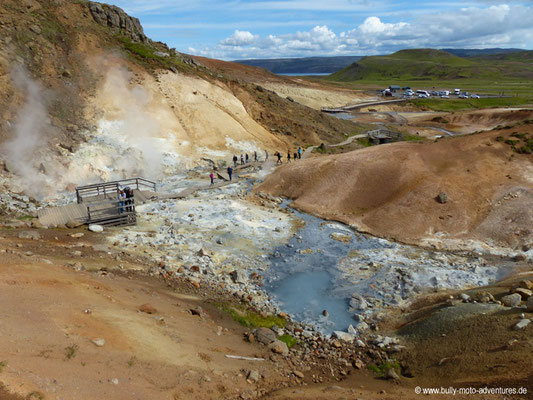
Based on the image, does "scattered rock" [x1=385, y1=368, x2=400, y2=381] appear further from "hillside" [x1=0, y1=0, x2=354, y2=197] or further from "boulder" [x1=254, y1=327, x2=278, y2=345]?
"hillside" [x1=0, y1=0, x2=354, y2=197]

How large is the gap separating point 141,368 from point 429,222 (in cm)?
2215

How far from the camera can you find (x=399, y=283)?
2095cm

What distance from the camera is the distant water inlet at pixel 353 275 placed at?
19141 mm

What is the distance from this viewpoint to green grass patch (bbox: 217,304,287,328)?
675 inches

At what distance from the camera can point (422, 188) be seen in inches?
1156

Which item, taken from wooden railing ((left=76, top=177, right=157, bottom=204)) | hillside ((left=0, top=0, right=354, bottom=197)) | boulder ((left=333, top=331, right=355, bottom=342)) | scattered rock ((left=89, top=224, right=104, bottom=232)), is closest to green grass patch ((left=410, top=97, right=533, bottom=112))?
hillside ((left=0, top=0, right=354, bottom=197))

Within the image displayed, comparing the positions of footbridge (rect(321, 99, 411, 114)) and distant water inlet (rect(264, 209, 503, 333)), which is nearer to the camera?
distant water inlet (rect(264, 209, 503, 333))

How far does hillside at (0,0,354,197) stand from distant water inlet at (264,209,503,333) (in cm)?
2008

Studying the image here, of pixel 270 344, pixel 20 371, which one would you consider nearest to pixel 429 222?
pixel 270 344

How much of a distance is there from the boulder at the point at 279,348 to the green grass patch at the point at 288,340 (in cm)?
65

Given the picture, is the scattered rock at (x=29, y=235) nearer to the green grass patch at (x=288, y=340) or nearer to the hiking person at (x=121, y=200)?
the hiking person at (x=121, y=200)

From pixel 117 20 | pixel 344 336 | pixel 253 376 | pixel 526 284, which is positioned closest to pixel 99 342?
pixel 253 376

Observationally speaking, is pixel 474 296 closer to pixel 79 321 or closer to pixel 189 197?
pixel 79 321

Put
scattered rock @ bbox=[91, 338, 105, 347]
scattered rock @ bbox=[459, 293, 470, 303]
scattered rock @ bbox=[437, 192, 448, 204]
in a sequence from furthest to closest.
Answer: scattered rock @ bbox=[437, 192, 448, 204]
scattered rock @ bbox=[459, 293, 470, 303]
scattered rock @ bbox=[91, 338, 105, 347]
